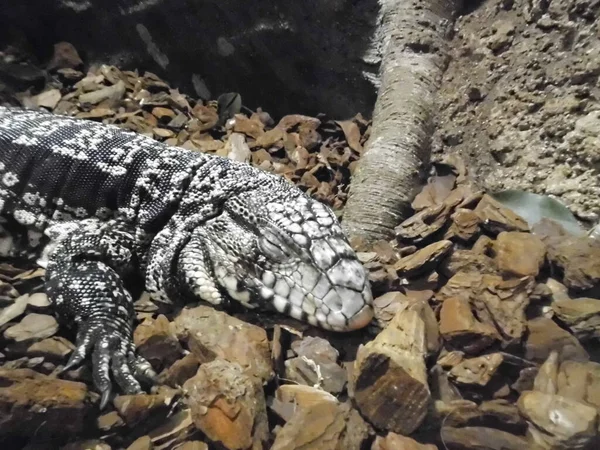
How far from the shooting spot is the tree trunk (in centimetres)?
265

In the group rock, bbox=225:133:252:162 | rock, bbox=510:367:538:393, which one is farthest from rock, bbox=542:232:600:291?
rock, bbox=225:133:252:162

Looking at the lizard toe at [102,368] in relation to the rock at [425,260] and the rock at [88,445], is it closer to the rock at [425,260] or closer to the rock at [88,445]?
the rock at [88,445]

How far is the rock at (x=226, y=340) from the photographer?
6.05ft

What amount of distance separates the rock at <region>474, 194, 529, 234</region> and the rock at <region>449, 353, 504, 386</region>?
0.64m

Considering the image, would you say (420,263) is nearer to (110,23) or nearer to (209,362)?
(209,362)

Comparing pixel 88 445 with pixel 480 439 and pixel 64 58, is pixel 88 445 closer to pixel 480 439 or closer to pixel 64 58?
pixel 480 439

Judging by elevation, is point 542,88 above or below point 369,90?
below

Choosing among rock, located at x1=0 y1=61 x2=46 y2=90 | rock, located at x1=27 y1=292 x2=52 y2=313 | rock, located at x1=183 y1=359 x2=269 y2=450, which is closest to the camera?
rock, located at x1=183 y1=359 x2=269 y2=450

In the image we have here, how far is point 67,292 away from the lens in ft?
7.29

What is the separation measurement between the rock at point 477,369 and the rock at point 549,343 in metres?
0.10

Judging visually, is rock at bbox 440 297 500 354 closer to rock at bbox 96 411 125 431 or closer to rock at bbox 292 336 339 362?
rock at bbox 292 336 339 362

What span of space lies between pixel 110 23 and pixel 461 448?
12.0ft

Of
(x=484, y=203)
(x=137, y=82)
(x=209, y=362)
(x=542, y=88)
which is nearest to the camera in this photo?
(x=209, y=362)

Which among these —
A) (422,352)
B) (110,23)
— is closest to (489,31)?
(422,352)
